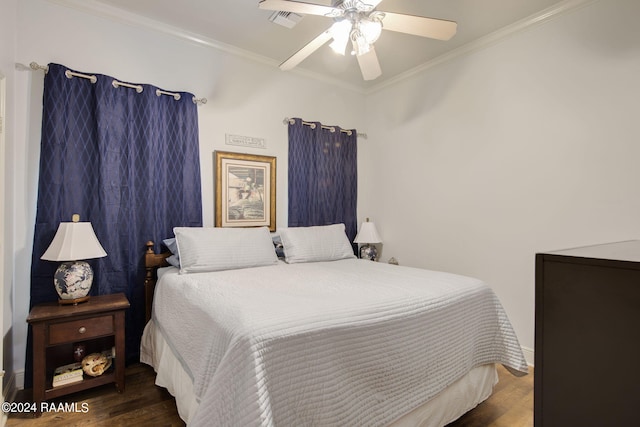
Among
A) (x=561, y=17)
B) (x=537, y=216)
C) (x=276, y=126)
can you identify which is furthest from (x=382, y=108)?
(x=537, y=216)

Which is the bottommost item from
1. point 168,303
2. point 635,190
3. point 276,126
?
point 168,303

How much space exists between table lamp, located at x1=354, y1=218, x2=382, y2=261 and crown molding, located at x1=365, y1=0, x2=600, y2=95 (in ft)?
5.51

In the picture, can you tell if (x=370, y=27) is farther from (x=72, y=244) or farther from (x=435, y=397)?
(x=72, y=244)

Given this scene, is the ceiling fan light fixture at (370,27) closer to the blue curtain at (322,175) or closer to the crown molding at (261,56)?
the crown molding at (261,56)

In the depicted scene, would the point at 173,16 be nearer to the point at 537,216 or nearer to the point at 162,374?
the point at 162,374

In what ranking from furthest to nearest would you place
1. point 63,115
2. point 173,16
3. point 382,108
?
point 382,108, point 173,16, point 63,115

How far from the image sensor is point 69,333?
6.28 ft

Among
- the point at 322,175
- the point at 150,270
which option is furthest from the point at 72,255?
the point at 322,175

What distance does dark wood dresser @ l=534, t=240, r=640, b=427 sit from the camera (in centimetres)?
62

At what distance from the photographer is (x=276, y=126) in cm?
330

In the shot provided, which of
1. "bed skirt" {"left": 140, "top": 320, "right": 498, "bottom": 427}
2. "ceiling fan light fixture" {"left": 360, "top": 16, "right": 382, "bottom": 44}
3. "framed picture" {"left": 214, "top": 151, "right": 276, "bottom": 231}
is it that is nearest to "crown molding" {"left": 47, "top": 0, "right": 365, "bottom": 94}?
"framed picture" {"left": 214, "top": 151, "right": 276, "bottom": 231}

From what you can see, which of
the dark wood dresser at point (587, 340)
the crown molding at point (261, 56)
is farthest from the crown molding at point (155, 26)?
the dark wood dresser at point (587, 340)

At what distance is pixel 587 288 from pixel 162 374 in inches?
85.6

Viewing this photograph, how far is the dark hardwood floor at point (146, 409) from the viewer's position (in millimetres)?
1752
